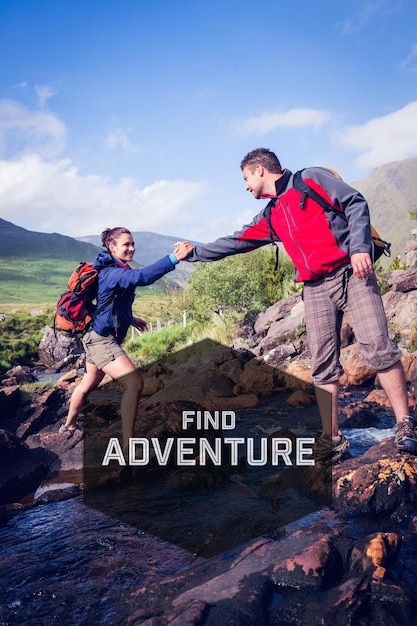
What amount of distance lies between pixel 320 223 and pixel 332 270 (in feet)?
1.29

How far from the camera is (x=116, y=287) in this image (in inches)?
194

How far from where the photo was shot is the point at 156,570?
331 centimetres

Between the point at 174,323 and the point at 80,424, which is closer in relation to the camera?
the point at 80,424

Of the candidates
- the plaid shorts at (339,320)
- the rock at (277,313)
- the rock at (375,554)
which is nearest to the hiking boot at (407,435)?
the plaid shorts at (339,320)

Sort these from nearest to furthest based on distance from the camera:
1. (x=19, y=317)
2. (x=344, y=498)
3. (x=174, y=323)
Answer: (x=344, y=498) < (x=174, y=323) < (x=19, y=317)

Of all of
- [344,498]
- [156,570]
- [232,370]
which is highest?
[232,370]

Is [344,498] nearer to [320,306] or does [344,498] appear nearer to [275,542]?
[275,542]

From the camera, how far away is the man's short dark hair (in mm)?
4266

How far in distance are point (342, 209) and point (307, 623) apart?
275 centimetres

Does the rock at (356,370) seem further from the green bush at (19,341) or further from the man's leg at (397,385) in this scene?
the green bush at (19,341)

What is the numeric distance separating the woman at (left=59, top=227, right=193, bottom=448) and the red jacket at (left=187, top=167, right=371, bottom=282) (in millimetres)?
1290

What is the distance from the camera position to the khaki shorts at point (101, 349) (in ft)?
16.7

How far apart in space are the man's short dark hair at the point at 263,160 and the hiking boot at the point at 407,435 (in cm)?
226

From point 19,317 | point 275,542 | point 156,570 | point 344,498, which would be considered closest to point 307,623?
point 275,542
